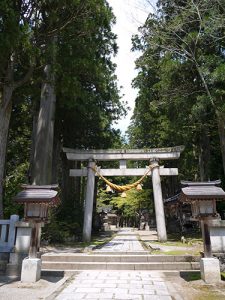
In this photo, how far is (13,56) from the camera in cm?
936

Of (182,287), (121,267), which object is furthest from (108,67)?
(182,287)

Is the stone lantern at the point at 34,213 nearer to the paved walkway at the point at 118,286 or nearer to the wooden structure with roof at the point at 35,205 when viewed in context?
the wooden structure with roof at the point at 35,205

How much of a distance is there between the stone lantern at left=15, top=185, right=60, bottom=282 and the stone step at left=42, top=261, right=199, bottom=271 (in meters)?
1.40

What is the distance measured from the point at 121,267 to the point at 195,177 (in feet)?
58.9

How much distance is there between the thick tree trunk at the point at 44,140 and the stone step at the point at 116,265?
13.7ft

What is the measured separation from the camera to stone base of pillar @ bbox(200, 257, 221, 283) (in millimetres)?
6418

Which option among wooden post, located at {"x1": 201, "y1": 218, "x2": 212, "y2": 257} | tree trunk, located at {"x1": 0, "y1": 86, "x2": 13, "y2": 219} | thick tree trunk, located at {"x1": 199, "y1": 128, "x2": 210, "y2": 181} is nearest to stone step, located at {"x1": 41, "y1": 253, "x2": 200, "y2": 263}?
wooden post, located at {"x1": 201, "y1": 218, "x2": 212, "y2": 257}

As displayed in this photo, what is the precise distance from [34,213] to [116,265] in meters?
2.84

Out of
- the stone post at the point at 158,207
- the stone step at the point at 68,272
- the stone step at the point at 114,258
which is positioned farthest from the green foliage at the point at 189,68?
the stone step at the point at 68,272

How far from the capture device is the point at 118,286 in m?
6.10

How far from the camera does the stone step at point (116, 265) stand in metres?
8.01

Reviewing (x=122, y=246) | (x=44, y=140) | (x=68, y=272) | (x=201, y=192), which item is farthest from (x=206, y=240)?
(x=44, y=140)

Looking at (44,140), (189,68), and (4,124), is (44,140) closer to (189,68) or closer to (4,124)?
(4,124)

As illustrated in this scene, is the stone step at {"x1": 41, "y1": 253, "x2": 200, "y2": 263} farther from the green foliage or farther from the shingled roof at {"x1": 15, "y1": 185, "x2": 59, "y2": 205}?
the green foliage
